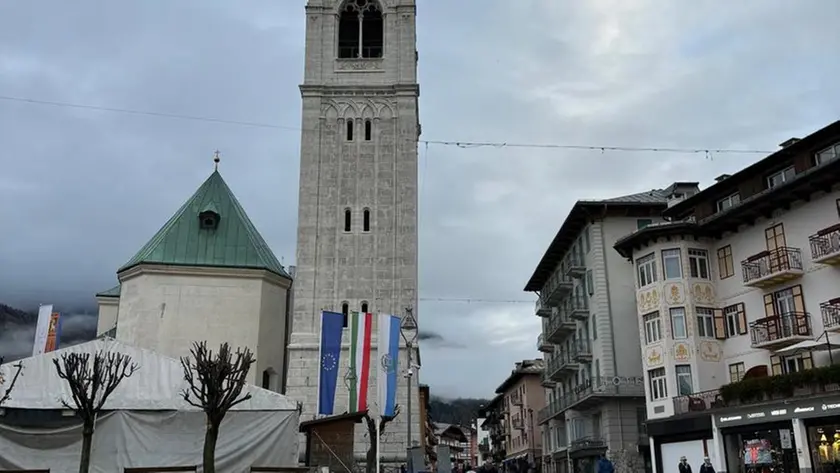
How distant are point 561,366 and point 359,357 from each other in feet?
59.0

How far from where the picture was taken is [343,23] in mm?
51312

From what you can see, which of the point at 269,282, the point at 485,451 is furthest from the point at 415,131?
the point at 485,451

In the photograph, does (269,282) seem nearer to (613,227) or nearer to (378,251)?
(378,251)


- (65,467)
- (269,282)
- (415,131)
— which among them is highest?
(415,131)

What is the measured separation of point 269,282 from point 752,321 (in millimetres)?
26697

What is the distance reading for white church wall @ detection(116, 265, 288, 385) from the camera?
144 ft

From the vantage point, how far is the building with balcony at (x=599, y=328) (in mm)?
41375

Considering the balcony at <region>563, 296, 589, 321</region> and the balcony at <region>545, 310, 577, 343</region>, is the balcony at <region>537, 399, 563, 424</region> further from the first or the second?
the balcony at <region>563, 296, 589, 321</region>

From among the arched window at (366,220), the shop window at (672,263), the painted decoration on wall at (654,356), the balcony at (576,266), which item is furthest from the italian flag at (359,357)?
the balcony at (576,266)

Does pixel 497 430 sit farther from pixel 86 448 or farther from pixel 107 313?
pixel 86 448

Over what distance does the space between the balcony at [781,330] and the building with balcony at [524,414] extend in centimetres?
3672

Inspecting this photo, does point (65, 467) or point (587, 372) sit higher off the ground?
point (587, 372)

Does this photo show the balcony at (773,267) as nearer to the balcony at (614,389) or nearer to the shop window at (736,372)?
the shop window at (736,372)

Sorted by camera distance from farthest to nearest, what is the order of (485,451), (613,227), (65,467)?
(485,451) → (613,227) → (65,467)
